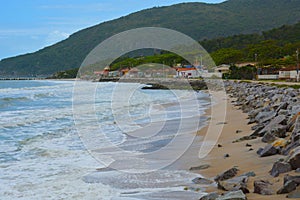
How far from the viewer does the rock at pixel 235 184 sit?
5.16m

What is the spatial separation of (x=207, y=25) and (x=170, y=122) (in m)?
155

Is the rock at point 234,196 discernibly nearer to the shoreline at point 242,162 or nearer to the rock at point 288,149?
the shoreline at point 242,162

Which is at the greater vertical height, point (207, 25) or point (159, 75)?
point (207, 25)

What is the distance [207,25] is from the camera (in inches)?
6531

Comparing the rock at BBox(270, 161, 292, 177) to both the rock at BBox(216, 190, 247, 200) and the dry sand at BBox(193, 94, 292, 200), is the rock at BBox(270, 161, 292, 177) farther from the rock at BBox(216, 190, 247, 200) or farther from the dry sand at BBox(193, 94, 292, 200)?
the rock at BBox(216, 190, 247, 200)

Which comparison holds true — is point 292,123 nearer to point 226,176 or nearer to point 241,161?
Answer: point 241,161

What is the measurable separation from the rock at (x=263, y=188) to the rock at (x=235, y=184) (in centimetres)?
13

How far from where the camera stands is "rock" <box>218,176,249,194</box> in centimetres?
516

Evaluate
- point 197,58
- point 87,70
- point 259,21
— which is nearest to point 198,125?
point 197,58

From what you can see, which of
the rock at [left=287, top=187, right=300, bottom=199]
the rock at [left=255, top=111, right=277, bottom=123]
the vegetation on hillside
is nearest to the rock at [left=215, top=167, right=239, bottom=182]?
the rock at [left=287, top=187, right=300, bottom=199]

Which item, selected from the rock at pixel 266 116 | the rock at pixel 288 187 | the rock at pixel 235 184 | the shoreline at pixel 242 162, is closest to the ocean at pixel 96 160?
the rock at pixel 235 184

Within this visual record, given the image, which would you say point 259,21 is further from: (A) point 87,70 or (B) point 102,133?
(B) point 102,133

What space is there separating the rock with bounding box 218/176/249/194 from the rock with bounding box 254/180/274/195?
0.13 meters

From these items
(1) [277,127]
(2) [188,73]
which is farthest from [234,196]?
(2) [188,73]
